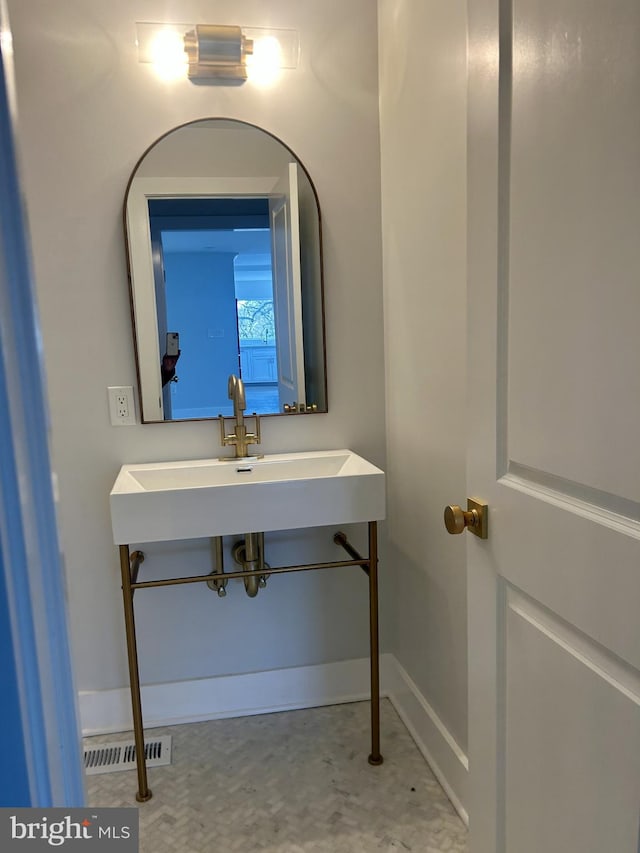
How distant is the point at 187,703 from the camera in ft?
6.56

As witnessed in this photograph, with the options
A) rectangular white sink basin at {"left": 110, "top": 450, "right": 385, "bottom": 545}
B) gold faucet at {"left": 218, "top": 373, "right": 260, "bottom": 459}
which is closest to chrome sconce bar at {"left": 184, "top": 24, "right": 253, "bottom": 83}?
gold faucet at {"left": 218, "top": 373, "right": 260, "bottom": 459}

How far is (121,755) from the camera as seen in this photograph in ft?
6.03

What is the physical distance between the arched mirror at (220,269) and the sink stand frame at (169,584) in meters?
0.50

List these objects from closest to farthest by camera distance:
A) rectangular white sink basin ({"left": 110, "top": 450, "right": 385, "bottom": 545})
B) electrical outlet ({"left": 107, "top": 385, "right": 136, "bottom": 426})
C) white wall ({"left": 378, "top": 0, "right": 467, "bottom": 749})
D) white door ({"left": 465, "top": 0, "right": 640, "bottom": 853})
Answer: white door ({"left": 465, "top": 0, "right": 640, "bottom": 853}) → white wall ({"left": 378, "top": 0, "right": 467, "bottom": 749}) → rectangular white sink basin ({"left": 110, "top": 450, "right": 385, "bottom": 545}) → electrical outlet ({"left": 107, "top": 385, "right": 136, "bottom": 426})

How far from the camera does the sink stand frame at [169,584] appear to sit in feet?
5.25

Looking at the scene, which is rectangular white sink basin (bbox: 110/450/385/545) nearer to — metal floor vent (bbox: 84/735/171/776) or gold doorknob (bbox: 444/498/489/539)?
gold doorknob (bbox: 444/498/489/539)

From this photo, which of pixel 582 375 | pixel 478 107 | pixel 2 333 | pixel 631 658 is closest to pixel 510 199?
pixel 478 107

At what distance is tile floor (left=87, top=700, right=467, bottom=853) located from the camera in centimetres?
151

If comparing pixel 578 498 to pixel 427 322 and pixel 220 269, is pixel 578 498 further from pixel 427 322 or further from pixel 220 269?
pixel 220 269

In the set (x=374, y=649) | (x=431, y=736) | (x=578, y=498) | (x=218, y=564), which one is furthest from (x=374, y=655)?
(x=578, y=498)

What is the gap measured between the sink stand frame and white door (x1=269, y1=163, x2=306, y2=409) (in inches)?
21.2

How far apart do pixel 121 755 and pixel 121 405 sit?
1.07 meters

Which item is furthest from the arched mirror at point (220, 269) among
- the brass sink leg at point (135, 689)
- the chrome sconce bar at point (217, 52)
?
the brass sink leg at point (135, 689)

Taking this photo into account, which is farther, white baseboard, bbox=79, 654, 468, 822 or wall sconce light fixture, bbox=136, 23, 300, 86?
white baseboard, bbox=79, 654, 468, 822
